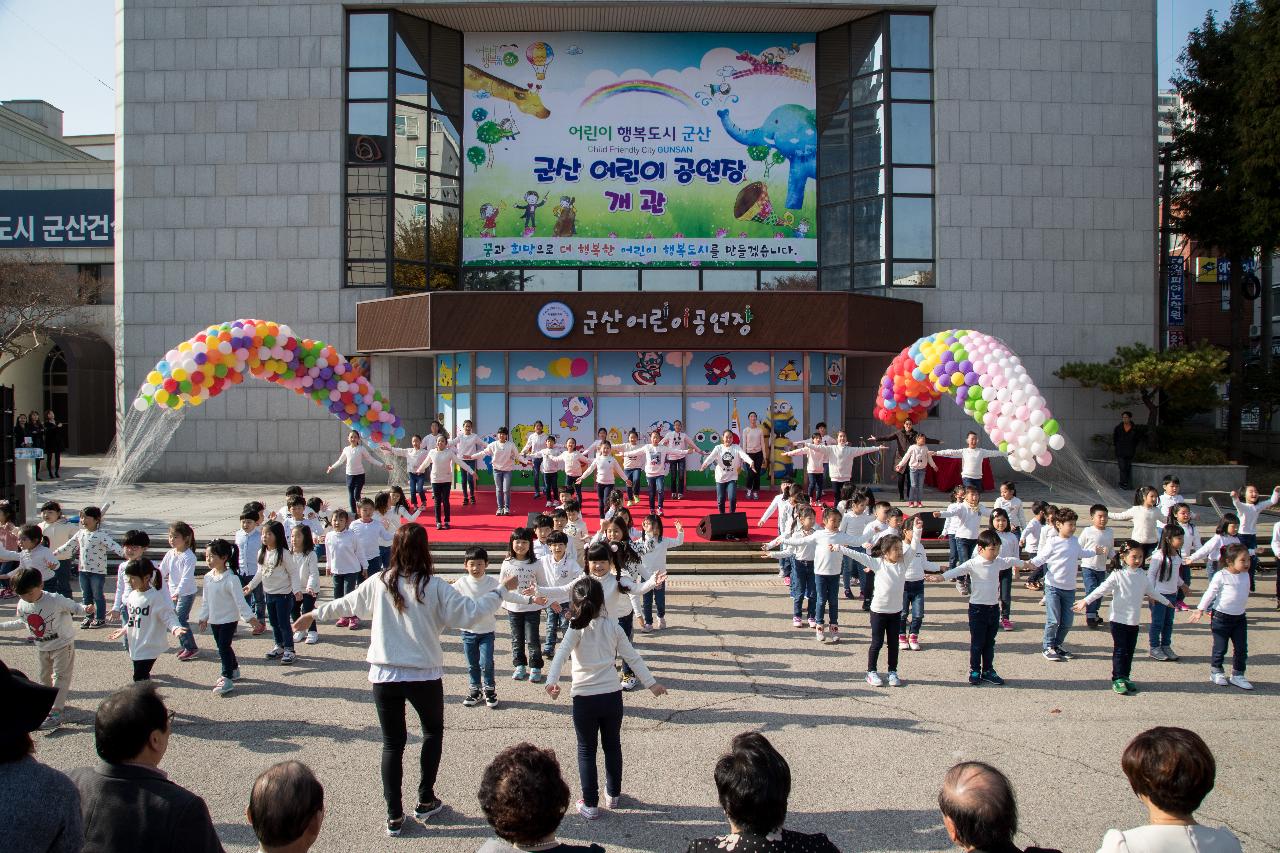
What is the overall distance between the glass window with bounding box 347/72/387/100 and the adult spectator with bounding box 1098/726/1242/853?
23966 millimetres

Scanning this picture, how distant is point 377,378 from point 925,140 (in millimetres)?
15746

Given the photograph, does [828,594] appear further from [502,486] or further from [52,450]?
[52,450]

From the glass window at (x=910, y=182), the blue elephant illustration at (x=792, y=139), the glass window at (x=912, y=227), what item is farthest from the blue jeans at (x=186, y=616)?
the glass window at (x=910, y=182)

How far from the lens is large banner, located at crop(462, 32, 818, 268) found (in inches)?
942

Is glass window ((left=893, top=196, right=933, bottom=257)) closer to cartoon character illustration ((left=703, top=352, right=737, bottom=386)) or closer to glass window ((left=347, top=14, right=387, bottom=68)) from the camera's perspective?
cartoon character illustration ((left=703, top=352, right=737, bottom=386))

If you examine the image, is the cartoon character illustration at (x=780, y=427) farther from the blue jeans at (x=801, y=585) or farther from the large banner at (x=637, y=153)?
the blue jeans at (x=801, y=585)

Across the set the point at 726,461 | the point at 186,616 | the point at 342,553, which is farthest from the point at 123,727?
the point at 726,461

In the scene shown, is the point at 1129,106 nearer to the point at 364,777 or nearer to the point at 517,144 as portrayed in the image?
the point at 517,144

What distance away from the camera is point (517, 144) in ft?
78.6

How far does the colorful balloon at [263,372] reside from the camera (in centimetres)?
1462

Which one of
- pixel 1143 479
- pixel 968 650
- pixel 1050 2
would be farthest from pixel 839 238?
pixel 968 650

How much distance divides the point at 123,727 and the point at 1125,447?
73.3 ft

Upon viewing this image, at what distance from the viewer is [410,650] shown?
5.41 m

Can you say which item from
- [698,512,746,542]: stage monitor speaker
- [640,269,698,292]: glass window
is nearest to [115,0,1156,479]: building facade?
[640,269,698,292]: glass window
